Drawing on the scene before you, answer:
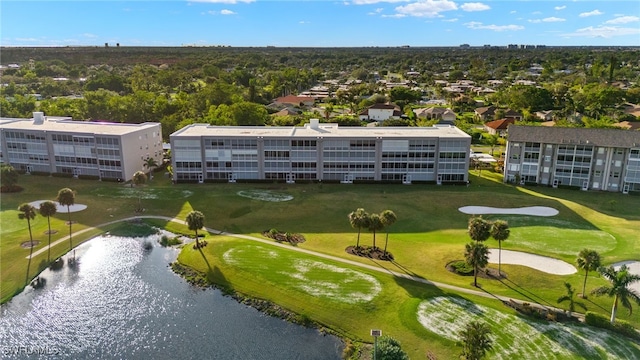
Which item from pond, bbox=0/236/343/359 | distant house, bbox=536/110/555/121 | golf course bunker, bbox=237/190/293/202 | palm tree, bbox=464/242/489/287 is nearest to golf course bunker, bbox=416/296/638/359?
palm tree, bbox=464/242/489/287

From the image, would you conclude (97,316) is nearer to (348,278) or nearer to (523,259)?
(348,278)

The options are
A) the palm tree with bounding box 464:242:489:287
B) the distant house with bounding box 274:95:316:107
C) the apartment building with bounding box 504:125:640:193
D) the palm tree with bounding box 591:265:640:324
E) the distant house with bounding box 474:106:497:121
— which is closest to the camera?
the palm tree with bounding box 591:265:640:324

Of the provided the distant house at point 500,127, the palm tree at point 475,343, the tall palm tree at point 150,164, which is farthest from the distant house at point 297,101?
the palm tree at point 475,343

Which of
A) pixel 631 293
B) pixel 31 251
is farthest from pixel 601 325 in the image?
pixel 31 251

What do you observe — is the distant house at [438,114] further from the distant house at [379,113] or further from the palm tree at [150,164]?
the palm tree at [150,164]

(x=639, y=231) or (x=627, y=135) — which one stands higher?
(x=627, y=135)

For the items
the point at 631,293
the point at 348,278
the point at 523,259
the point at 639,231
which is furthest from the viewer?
the point at 639,231

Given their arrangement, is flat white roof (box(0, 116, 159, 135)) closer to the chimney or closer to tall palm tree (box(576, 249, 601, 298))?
the chimney
